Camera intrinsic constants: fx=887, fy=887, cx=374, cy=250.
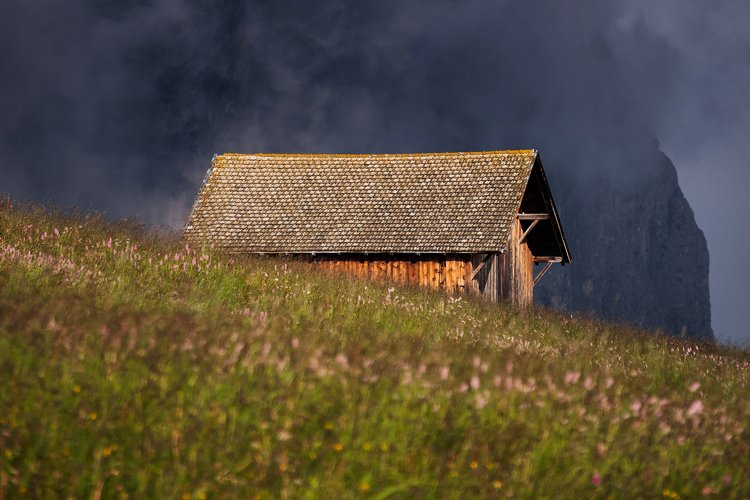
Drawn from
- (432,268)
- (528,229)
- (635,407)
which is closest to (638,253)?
(528,229)

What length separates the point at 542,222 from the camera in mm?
28906

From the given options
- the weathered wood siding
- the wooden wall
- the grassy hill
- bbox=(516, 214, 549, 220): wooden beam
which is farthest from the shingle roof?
the grassy hill

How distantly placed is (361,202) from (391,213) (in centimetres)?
112

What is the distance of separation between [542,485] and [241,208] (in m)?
21.5

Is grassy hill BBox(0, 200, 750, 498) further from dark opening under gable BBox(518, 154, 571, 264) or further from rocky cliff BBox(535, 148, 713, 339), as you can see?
rocky cliff BBox(535, 148, 713, 339)

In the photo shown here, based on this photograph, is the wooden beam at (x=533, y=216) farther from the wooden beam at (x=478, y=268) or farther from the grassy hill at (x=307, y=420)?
the grassy hill at (x=307, y=420)

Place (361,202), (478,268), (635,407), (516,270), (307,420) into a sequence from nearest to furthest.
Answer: (307,420) → (635,407) → (478,268) → (361,202) → (516,270)

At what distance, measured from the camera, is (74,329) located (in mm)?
5340

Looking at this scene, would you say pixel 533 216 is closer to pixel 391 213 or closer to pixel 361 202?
pixel 391 213

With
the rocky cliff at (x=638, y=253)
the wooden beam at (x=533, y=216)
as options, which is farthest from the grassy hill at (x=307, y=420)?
the rocky cliff at (x=638, y=253)

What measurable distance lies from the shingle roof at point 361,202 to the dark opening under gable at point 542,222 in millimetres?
1230

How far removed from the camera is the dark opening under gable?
88.6 ft

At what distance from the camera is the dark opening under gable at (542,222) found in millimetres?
27000

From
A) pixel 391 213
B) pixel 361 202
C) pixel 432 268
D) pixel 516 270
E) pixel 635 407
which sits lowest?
pixel 635 407
